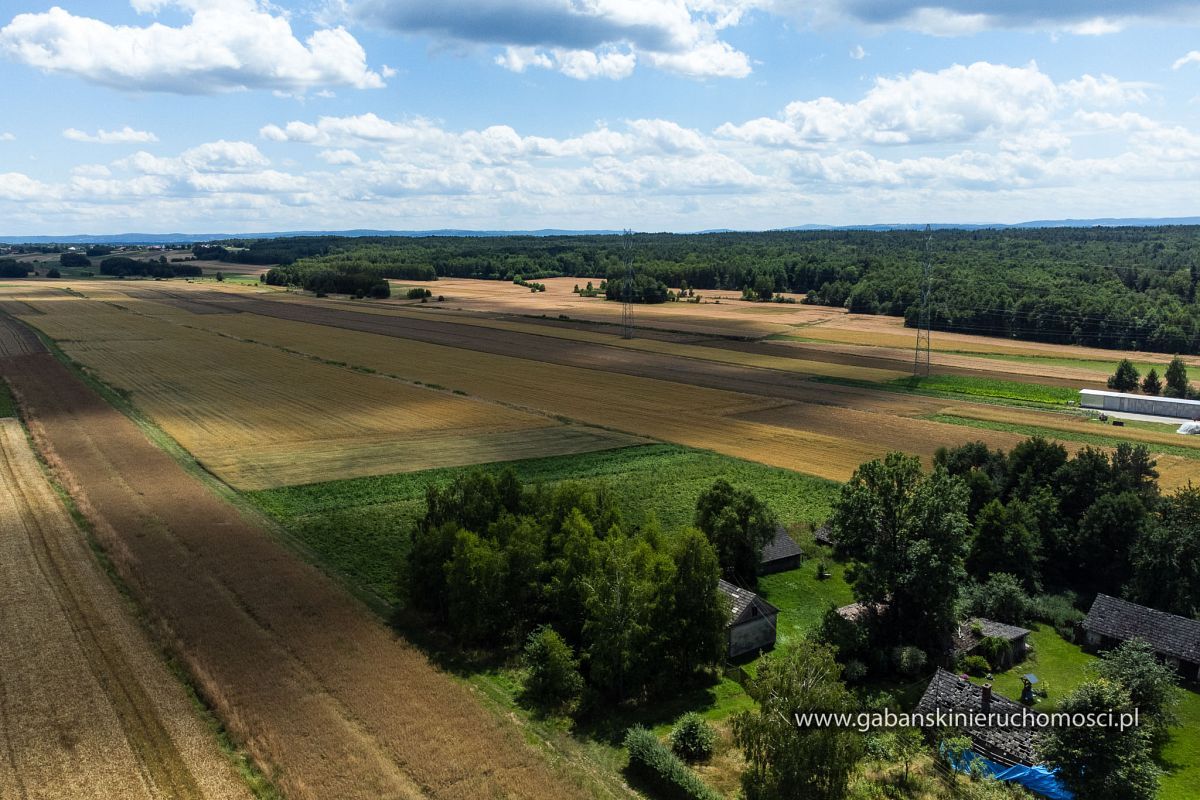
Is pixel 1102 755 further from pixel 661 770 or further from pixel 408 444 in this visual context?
pixel 408 444

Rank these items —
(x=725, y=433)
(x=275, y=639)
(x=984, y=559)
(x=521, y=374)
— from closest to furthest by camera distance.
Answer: (x=275, y=639)
(x=984, y=559)
(x=725, y=433)
(x=521, y=374)

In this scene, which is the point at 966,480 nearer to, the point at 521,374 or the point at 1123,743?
the point at 1123,743

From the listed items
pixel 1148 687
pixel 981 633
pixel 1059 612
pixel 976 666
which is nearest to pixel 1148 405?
pixel 1059 612

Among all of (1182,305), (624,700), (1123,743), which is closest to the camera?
(1123,743)

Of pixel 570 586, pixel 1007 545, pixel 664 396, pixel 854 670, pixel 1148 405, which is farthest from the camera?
pixel 664 396

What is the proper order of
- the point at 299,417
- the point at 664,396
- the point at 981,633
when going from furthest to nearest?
the point at 664,396 → the point at 299,417 → the point at 981,633

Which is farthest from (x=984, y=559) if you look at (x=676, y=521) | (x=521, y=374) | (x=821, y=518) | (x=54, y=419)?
(x=54, y=419)
